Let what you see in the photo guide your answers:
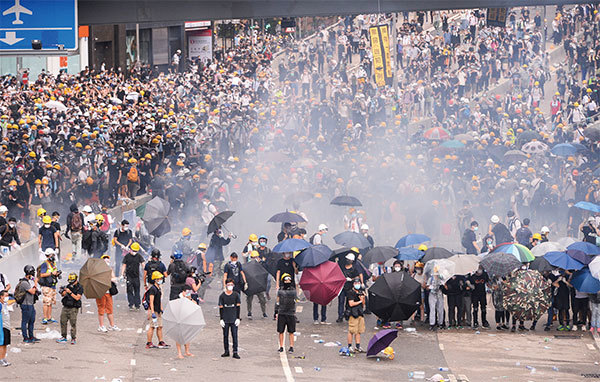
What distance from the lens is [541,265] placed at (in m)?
20.5

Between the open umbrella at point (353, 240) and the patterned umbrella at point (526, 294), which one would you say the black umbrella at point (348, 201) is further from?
the patterned umbrella at point (526, 294)

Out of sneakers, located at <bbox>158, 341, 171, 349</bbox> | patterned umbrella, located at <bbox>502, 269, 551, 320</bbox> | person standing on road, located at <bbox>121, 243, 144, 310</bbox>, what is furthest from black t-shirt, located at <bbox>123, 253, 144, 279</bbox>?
patterned umbrella, located at <bbox>502, 269, 551, 320</bbox>

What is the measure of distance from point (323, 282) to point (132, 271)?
137 inches

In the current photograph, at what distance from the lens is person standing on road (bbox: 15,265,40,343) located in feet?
60.0

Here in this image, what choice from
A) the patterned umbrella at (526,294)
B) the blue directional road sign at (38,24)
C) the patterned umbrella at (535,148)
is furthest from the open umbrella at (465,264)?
the patterned umbrella at (535,148)

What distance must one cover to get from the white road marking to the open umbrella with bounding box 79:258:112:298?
3154mm

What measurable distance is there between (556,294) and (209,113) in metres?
21.3

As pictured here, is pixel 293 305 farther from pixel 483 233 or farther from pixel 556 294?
pixel 483 233

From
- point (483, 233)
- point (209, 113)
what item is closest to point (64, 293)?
point (483, 233)

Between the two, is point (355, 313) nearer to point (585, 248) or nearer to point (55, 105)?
point (585, 248)

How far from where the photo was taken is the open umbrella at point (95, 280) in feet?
63.2

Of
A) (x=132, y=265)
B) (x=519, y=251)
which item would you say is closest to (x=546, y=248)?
(x=519, y=251)

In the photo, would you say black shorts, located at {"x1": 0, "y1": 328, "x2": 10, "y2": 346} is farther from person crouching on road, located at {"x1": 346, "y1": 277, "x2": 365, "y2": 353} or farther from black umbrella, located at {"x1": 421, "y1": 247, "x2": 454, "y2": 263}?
black umbrella, located at {"x1": 421, "y1": 247, "x2": 454, "y2": 263}

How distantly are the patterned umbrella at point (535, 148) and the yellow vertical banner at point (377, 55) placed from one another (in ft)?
22.1
